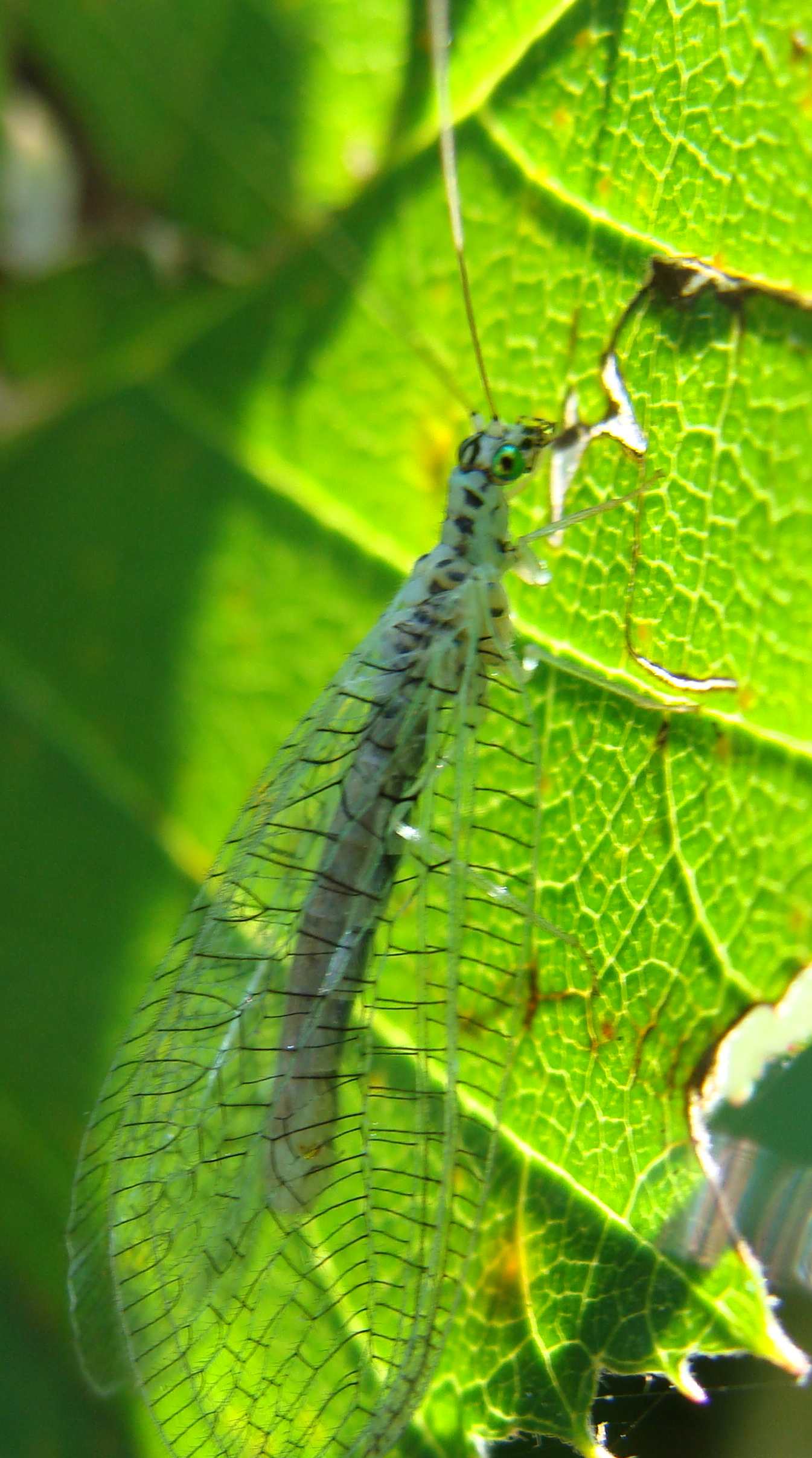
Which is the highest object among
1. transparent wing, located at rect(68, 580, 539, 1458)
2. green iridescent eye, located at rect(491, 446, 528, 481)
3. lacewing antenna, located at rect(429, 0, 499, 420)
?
lacewing antenna, located at rect(429, 0, 499, 420)

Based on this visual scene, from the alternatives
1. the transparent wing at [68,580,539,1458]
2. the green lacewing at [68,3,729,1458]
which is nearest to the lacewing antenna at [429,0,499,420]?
the green lacewing at [68,3,729,1458]

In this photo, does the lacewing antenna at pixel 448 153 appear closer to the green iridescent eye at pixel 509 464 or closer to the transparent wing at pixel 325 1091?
the green iridescent eye at pixel 509 464

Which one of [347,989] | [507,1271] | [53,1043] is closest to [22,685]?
[53,1043]

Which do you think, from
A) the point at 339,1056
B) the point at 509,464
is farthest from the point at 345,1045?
the point at 509,464

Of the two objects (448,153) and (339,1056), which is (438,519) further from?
(339,1056)

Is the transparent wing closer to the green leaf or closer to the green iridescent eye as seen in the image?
the green leaf

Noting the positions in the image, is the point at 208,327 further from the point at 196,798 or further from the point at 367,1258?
the point at 367,1258
